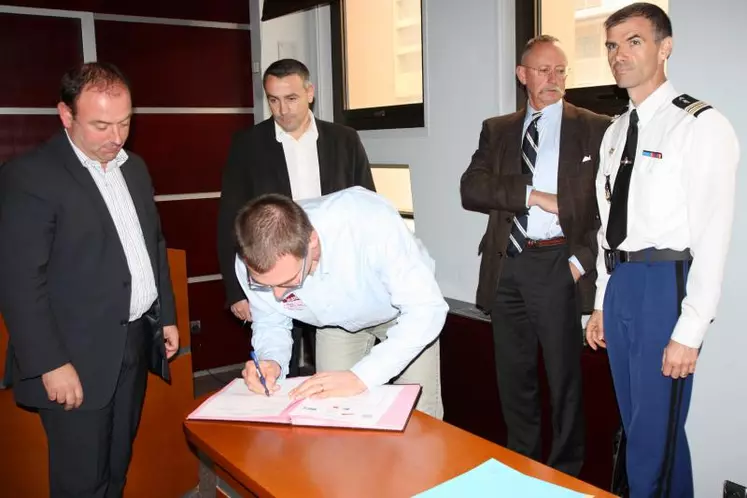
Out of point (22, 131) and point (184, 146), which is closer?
point (22, 131)

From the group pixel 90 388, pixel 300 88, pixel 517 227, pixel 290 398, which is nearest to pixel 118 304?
pixel 90 388

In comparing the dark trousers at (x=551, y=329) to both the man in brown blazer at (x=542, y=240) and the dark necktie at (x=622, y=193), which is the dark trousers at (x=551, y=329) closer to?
the man in brown blazer at (x=542, y=240)

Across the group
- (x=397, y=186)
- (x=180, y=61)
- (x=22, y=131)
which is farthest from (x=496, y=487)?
(x=180, y=61)

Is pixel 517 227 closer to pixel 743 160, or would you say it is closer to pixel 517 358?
pixel 517 358

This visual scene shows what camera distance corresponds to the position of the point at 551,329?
8.21 feet

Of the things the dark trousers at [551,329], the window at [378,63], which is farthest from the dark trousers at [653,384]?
the window at [378,63]

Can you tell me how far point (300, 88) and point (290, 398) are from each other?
152cm

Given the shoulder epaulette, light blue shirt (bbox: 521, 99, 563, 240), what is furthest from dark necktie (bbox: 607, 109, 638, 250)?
light blue shirt (bbox: 521, 99, 563, 240)

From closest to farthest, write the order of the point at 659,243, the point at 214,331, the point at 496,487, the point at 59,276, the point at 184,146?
the point at 496,487 → the point at 59,276 → the point at 659,243 → the point at 184,146 → the point at 214,331

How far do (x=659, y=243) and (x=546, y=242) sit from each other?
57 centimetres

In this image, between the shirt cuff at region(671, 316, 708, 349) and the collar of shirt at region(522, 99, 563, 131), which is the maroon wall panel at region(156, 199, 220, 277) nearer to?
the collar of shirt at region(522, 99, 563, 131)

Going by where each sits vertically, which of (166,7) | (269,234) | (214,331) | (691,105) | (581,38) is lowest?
(214,331)

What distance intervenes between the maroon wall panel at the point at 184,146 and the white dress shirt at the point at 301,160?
1.60 m

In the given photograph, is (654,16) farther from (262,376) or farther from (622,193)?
(262,376)
